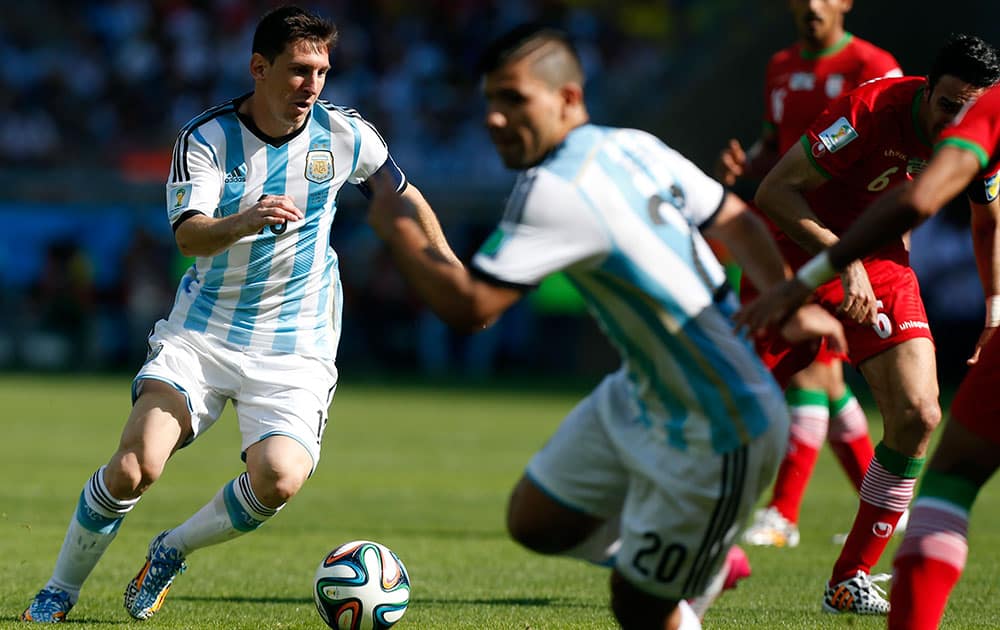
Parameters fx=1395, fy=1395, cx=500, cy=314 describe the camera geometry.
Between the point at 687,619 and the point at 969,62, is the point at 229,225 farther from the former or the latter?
the point at 969,62

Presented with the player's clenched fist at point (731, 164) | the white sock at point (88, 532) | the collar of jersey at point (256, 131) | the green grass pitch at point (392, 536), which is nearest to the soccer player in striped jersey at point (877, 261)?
the green grass pitch at point (392, 536)

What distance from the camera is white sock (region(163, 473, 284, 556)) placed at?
19.6 feet

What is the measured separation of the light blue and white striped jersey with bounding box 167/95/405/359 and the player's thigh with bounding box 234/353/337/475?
0.09 m

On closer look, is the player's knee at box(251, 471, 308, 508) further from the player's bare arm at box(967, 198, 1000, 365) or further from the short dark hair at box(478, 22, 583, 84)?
the player's bare arm at box(967, 198, 1000, 365)

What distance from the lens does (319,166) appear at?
6258 mm

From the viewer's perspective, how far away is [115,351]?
83.9ft

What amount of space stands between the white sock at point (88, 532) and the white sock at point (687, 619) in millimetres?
2505

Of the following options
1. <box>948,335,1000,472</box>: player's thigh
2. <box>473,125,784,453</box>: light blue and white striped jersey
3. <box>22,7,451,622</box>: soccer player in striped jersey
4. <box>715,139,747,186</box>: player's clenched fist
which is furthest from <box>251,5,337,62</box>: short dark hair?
<box>948,335,1000,472</box>: player's thigh

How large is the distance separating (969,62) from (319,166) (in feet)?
9.16

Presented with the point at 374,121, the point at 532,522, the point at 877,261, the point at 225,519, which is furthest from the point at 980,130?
the point at 374,121

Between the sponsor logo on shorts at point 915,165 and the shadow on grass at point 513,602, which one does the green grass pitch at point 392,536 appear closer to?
the shadow on grass at point 513,602

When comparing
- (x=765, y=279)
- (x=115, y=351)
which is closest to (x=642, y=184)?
(x=765, y=279)

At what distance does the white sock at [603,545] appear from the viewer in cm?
469

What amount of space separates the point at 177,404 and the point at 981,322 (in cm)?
1768
